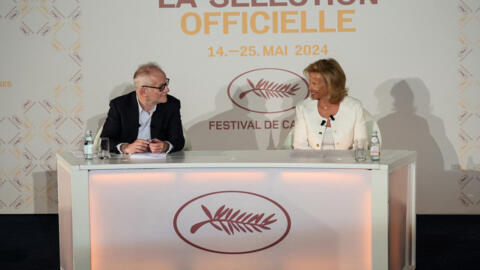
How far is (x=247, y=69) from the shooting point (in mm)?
5836

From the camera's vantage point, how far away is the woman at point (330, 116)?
4.55 metres

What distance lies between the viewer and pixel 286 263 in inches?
137

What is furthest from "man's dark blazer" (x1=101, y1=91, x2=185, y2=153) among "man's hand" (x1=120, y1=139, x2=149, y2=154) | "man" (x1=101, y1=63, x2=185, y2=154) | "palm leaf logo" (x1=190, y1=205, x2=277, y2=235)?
"palm leaf logo" (x1=190, y1=205, x2=277, y2=235)

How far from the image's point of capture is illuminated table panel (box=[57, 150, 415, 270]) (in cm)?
340

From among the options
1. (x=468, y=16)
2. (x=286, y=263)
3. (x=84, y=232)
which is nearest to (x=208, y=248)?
(x=286, y=263)

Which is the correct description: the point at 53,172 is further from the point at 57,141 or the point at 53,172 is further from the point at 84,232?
the point at 84,232

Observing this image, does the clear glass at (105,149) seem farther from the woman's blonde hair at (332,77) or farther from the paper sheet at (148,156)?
the woman's blonde hair at (332,77)

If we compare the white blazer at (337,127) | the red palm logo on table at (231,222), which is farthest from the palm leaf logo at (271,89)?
the red palm logo on table at (231,222)

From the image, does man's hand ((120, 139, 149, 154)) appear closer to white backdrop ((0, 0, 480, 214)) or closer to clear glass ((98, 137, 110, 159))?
clear glass ((98, 137, 110, 159))

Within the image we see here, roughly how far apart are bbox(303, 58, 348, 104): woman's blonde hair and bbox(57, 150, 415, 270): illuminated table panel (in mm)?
1116

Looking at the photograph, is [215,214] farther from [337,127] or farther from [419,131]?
[419,131]

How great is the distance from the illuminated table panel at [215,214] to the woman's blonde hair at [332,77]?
1.12 meters

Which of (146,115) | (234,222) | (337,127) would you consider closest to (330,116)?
(337,127)

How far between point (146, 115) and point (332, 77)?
4.32ft
